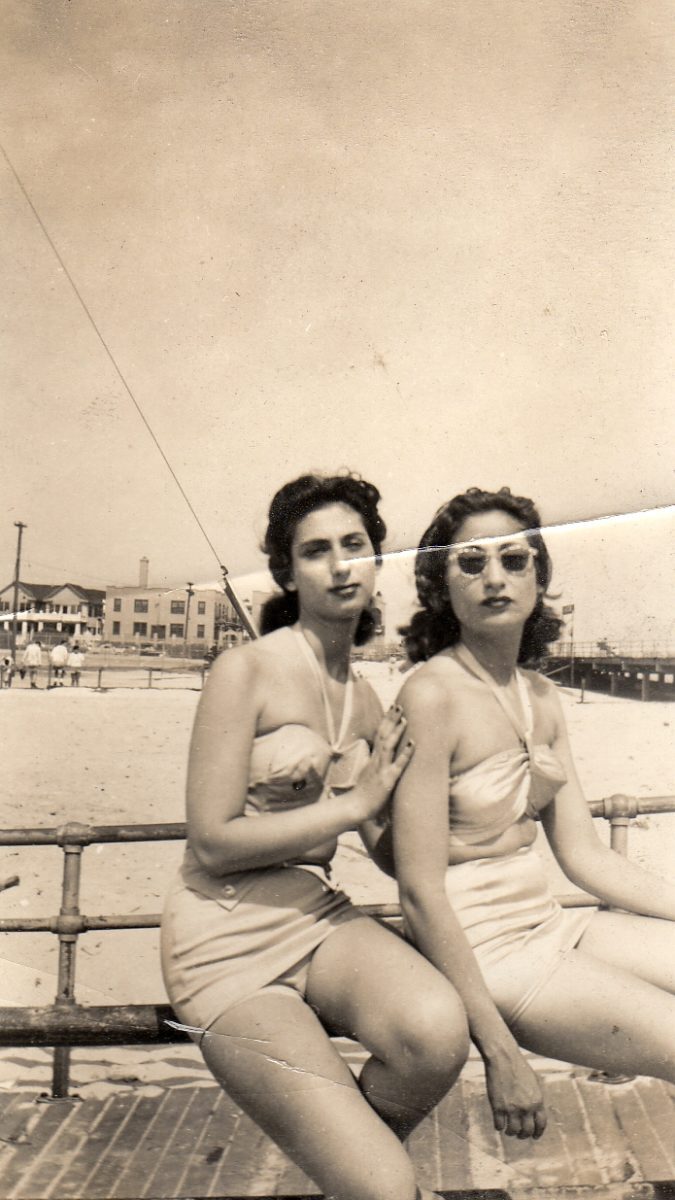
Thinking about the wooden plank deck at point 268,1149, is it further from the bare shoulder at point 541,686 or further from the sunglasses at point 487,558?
the sunglasses at point 487,558

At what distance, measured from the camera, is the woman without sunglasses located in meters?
1.55

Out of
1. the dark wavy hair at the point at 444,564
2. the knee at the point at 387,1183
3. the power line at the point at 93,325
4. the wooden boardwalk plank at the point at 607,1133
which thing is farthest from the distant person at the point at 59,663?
the wooden boardwalk plank at the point at 607,1133

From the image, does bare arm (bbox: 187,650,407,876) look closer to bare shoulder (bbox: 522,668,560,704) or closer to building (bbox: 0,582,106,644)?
bare shoulder (bbox: 522,668,560,704)

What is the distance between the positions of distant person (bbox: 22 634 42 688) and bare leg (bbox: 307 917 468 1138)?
102cm

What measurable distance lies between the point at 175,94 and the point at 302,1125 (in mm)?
2255

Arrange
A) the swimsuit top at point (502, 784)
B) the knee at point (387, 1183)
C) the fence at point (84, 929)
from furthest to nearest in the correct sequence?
the fence at point (84, 929), the swimsuit top at point (502, 784), the knee at point (387, 1183)

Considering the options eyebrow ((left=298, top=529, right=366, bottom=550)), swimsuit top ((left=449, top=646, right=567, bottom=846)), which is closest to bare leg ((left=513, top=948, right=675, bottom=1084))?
swimsuit top ((left=449, top=646, right=567, bottom=846))

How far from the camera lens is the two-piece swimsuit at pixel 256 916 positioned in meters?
1.66

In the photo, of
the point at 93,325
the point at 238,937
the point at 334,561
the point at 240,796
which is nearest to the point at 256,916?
the point at 238,937

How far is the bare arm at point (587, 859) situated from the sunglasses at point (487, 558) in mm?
368

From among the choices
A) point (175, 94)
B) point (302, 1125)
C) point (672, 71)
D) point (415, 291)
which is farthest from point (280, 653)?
point (672, 71)

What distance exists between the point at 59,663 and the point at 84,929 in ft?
2.22

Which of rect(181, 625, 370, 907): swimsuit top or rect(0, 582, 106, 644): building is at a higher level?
rect(0, 582, 106, 644): building

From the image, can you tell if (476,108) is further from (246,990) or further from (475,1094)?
(475,1094)
